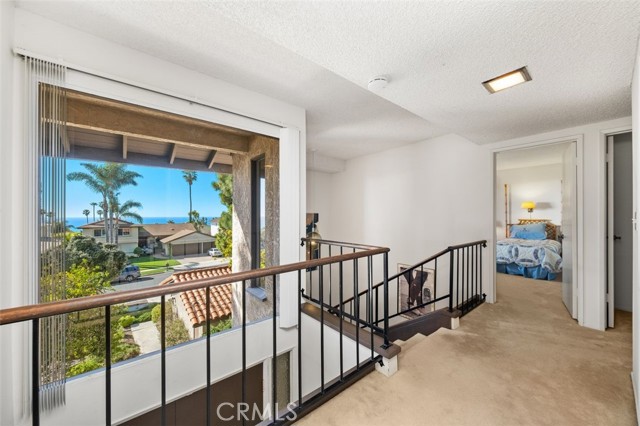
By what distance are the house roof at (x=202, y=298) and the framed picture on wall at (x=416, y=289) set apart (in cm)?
279

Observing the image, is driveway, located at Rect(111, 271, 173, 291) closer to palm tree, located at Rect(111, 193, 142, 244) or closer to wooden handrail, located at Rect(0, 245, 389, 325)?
palm tree, located at Rect(111, 193, 142, 244)

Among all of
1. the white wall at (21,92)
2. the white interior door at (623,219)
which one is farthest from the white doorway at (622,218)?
the white wall at (21,92)

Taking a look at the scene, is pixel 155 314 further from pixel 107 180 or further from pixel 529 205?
pixel 529 205

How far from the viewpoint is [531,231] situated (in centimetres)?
579

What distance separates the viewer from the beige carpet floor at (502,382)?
1481 mm

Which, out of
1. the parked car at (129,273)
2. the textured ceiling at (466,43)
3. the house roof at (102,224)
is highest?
the textured ceiling at (466,43)

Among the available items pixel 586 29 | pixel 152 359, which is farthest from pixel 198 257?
pixel 586 29

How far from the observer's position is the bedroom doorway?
2914 millimetres

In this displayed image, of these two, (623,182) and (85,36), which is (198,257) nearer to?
(85,36)

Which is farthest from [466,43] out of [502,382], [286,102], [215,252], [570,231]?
[570,231]

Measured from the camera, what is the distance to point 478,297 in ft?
10.7

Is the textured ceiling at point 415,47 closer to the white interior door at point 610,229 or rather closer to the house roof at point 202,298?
the white interior door at point 610,229

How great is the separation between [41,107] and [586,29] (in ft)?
10.3

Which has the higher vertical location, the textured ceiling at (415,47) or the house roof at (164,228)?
the textured ceiling at (415,47)
